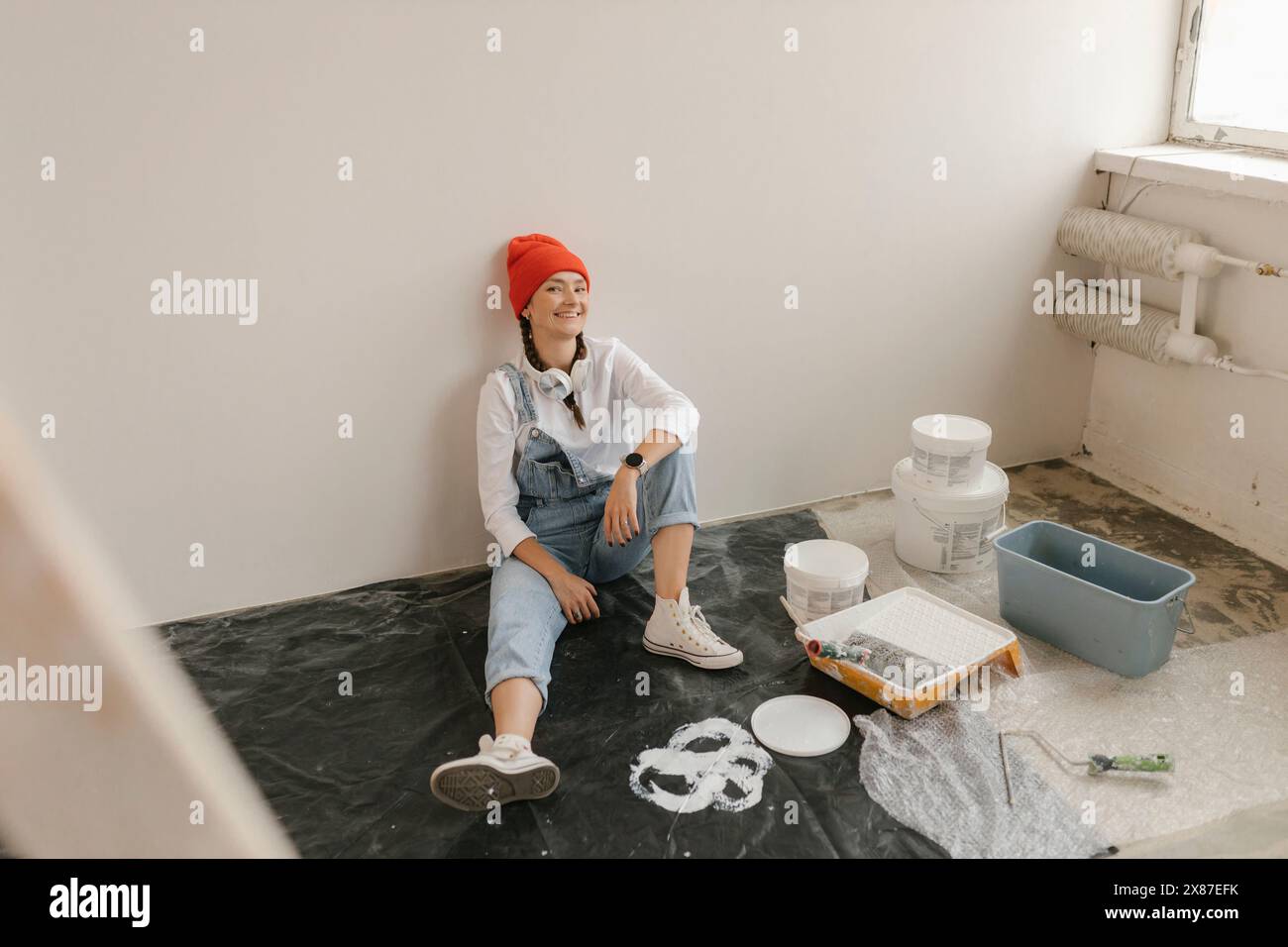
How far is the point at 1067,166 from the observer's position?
8.51ft

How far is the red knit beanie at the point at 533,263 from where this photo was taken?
6.76ft

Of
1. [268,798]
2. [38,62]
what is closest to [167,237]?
[38,62]

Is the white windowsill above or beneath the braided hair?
above

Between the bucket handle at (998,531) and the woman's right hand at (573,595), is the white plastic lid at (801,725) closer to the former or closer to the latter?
the woman's right hand at (573,595)

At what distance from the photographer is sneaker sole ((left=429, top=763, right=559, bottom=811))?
5.17 feet

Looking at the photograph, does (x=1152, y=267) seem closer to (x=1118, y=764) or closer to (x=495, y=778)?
(x=1118, y=764)

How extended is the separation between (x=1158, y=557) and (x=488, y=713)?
5.03ft

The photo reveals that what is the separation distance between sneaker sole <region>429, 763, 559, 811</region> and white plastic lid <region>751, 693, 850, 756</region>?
38 centimetres

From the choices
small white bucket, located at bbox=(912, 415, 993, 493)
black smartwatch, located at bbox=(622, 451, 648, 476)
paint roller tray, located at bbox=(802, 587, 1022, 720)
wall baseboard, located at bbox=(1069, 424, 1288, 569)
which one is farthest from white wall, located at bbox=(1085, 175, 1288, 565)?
black smartwatch, located at bbox=(622, 451, 648, 476)

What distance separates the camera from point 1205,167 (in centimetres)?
230

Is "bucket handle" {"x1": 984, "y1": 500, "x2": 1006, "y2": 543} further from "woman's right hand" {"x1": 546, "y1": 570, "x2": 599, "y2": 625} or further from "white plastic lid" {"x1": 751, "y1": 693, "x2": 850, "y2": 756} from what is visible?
"woman's right hand" {"x1": 546, "y1": 570, "x2": 599, "y2": 625}

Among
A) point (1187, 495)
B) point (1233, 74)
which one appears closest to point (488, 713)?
point (1187, 495)

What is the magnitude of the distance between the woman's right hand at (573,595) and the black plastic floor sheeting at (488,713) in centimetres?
5
